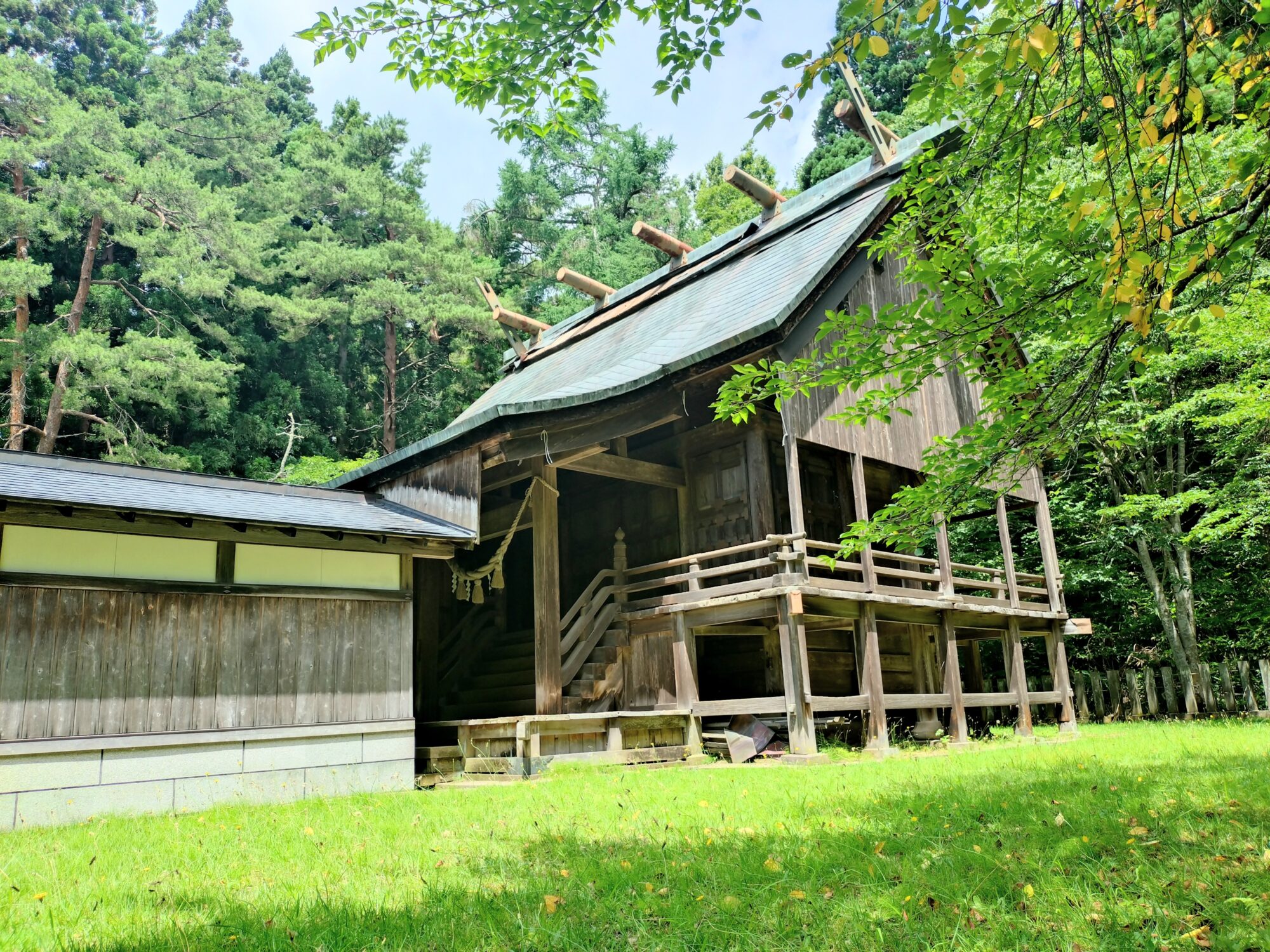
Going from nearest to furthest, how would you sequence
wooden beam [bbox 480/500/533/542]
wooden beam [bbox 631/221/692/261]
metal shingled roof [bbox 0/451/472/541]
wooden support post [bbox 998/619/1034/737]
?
metal shingled roof [bbox 0/451/472/541], wooden support post [bbox 998/619/1034/737], wooden beam [bbox 480/500/533/542], wooden beam [bbox 631/221/692/261]

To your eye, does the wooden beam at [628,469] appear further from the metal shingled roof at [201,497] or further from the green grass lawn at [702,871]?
the green grass lawn at [702,871]

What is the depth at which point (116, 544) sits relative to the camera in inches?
336

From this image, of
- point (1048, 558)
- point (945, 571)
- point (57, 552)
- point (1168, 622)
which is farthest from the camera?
point (1168, 622)

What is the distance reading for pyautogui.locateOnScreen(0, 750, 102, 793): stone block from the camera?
25.0 feet

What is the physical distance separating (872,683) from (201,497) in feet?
26.1

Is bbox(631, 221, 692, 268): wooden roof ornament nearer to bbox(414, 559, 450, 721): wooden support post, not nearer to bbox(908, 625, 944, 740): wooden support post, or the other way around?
bbox(414, 559, 450, 721): wooden support post

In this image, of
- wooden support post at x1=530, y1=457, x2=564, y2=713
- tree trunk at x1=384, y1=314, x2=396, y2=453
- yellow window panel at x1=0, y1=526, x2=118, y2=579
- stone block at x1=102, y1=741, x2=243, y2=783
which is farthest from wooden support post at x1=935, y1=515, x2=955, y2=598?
tree trunk at x1=384, y1=314, x2=396, y2=453

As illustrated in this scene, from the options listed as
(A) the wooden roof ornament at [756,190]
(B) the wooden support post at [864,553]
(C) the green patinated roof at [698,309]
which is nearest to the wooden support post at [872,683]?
(B) the wooden support post at [864,553]

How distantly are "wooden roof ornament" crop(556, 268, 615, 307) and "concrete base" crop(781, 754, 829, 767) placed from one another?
10.7 meters

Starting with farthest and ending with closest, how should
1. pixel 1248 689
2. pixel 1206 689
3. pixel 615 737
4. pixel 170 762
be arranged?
1. pixel 1206 689
2. pixel 1248 689
3. pixel 615 737
4. pixel 170 762

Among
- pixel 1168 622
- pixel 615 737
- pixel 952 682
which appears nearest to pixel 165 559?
pixel 615 737

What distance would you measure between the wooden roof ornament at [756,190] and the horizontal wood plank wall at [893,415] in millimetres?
2938

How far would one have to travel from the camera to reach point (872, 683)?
36.3 ft

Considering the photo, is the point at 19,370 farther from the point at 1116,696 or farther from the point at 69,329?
the point at 1116,696
